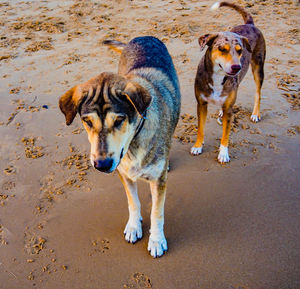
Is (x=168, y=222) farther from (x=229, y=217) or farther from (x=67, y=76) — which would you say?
(x=67, y=76)

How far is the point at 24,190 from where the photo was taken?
3.70m

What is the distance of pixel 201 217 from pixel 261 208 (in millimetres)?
699

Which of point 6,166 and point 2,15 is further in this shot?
point 2,15

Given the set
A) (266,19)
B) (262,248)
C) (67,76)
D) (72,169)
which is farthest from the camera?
(266,19)

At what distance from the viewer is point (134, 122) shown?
2.31m

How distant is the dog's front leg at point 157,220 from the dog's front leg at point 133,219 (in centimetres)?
18

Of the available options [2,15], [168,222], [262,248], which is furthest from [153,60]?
[2,15]

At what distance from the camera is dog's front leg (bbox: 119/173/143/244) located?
3.01 meters

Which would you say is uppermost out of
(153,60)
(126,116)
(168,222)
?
(126,116)

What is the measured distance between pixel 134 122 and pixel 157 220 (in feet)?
3.74

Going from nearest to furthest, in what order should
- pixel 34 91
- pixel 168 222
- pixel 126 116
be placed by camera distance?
pixel 126 116
pixel 168 222
pixel 34 91

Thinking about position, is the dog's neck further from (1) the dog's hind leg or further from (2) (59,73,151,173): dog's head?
(2) (59,73,151,173): dog's head

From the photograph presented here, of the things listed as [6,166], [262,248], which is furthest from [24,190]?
[262,248]

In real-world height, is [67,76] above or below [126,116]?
below
